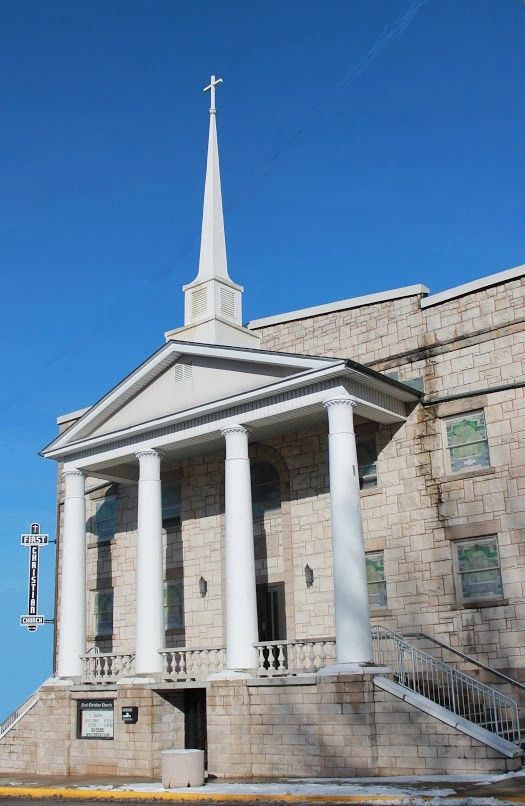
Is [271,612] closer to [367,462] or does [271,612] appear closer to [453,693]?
[367,462]

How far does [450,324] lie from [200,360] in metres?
6.14

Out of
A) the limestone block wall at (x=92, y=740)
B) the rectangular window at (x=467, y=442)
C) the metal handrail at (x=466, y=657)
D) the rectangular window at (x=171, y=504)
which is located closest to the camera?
the metal handrail at (x=466, y=657)

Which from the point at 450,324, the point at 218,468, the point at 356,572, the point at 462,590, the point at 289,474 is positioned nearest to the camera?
the point at 356,572

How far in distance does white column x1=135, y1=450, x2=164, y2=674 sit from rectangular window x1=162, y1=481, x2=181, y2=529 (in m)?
3.24

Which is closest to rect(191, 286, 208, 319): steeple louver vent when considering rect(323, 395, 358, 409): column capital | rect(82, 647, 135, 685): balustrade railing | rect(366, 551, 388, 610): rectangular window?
rect(323, 395, 358, 409): column capital

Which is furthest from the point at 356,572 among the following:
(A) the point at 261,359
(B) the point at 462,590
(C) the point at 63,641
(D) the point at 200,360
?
(C) the point at 63,641

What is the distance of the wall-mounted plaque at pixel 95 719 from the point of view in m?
22.8

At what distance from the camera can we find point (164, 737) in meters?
22.0

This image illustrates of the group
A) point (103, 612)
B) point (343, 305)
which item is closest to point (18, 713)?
point (103, 612)

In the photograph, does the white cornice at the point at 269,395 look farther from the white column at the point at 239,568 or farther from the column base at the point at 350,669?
the column base at the point at 350,669

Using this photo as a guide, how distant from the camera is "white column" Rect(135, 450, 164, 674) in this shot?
74.8 feet

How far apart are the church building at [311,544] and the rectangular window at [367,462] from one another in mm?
38

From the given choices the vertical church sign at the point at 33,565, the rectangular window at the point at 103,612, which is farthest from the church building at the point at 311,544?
the vertical church sign at the point at 33,565

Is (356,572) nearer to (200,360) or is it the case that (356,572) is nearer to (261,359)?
(261,359)
